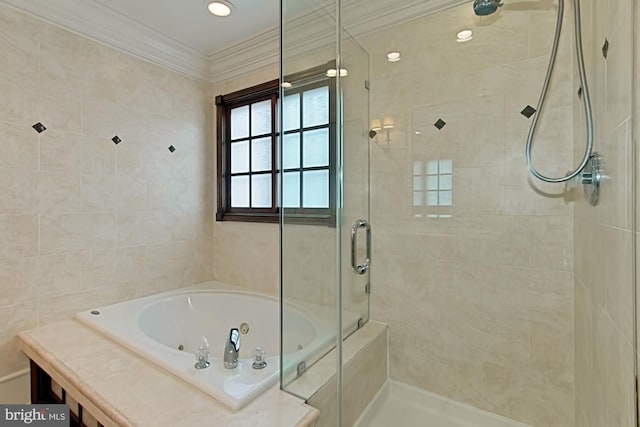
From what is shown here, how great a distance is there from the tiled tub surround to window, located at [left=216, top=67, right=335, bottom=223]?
826 mm

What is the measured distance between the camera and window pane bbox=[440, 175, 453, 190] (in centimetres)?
172

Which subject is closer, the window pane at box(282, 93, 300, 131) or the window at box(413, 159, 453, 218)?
the window pane at box(282, 93, 300, 131)

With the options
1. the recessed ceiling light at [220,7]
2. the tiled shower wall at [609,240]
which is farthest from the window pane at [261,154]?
the tiled shower wall at [609,240]

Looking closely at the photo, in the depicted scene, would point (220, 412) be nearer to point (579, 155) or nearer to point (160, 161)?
point (579, 155)

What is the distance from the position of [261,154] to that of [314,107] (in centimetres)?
98

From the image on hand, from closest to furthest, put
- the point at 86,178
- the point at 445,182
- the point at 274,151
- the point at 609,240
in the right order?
the point at 609,240
the point at 445,182
the point at 86,178
the point at 274,151

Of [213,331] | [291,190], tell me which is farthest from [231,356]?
[213,331]

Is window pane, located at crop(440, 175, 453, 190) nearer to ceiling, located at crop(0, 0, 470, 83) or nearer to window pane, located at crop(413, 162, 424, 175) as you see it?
window pane, located at crop(413, 162, 424, 175)

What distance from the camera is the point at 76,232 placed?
75.8 inches

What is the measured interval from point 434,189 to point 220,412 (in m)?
1.49

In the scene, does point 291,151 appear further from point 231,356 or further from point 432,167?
point 231,356

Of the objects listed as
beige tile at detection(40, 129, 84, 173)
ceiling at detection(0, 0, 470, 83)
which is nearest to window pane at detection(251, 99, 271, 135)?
ceiling at detection(0, 0, 470, 83)

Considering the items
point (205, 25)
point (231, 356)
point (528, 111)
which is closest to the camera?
point (231, 356)

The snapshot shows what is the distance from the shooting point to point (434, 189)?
1.77 m
